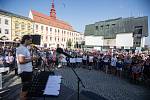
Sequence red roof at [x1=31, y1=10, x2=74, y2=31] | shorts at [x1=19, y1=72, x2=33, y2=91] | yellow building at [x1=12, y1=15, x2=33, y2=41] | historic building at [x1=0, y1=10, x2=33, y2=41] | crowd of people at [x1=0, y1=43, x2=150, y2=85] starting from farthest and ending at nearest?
crowd of people at [x1=0, y1=43, x2=150, y2=85]
yellow building at [x1=12, y1=15, x2=33, y2=41]
historic building at [x1=0, y1=10, x2=33, y2=41]
red roof at [x1=31, y1=10, x2=74, y2=31]
shorts at [x1=19, y1=72, x2=33, y2=91]

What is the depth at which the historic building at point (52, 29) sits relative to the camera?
13.9 ft

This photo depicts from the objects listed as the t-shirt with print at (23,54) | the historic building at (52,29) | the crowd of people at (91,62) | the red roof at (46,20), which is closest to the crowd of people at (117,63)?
the crowd of people at (91,62)

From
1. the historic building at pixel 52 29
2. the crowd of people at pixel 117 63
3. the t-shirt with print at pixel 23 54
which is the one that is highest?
the historic building at pixel 52 29

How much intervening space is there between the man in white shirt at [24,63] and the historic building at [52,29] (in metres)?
1.04

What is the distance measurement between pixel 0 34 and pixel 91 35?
16.2m

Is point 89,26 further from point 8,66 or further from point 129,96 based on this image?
point 8,66

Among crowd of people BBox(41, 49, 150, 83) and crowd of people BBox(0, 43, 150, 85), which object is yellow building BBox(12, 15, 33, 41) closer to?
crowd of people BBox(0, 43, 150, 85)

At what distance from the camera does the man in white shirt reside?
10.6ft

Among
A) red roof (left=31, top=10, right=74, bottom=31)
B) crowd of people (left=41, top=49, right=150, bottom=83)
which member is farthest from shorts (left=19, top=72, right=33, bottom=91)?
red roof (left=31, top=10, right=74, bottom=31)

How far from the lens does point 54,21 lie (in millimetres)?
4492

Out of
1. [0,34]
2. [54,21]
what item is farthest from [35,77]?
[0,34]

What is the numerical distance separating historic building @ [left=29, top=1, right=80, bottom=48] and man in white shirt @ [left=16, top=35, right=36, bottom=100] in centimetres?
104

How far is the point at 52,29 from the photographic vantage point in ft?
16.0

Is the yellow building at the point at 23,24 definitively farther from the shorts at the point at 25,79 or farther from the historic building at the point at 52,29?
the shorts at the point at 25,79
